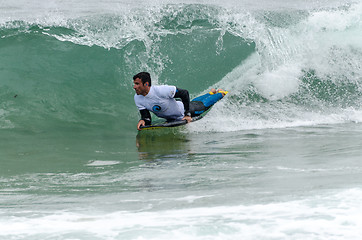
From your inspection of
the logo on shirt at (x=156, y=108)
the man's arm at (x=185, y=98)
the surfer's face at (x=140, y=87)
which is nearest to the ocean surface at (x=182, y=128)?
the man's arm at (x=185, y=98)

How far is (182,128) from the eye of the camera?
26.0 ft

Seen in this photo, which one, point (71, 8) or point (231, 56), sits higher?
point (71, 8)

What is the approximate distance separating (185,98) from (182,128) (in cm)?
50

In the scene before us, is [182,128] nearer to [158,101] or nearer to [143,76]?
[158,101]

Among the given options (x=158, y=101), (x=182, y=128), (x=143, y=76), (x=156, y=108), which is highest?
(x=143, y=76)

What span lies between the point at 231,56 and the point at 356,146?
6.52 metres

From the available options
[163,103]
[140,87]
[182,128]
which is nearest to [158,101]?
[163,103]

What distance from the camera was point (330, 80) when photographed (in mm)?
10406

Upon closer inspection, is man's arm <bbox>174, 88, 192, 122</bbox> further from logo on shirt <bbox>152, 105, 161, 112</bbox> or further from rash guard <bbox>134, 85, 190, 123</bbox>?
logo on shirt <bbox>152, 105, 161, 112</bbox>

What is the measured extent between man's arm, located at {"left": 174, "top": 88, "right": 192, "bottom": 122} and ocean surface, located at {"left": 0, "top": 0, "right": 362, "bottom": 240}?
216mm

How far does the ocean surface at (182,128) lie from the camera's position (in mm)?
3000

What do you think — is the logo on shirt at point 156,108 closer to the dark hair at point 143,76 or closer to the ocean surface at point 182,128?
the ocean surface at point 182,128

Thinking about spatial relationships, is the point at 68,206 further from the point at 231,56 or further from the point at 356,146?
the point at 231,56

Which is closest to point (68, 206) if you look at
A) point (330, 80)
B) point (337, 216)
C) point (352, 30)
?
point (337, 216)
